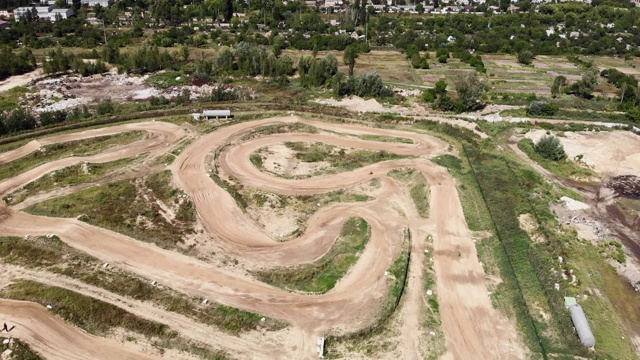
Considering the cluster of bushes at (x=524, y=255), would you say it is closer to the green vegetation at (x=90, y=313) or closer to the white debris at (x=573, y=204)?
the white debris at (x=573, y=204)

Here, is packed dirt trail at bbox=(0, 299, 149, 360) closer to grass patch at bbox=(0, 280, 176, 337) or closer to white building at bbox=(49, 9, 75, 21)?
grass patch at bbox=(0, 280, 176, 337)

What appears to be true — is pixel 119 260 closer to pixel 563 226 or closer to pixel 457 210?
pixel 457 210

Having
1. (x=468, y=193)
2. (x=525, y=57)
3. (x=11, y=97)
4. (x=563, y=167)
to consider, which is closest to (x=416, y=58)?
(x=525, y=57)

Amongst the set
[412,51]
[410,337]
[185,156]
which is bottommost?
[410,337]

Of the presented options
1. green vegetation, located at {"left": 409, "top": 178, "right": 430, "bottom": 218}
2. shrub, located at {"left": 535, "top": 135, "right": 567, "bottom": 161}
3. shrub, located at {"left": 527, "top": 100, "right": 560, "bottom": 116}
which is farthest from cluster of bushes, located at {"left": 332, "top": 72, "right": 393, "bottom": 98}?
green vegetation, located at {"left": 409, "top": 178, "right": 430, "bottom": 218}

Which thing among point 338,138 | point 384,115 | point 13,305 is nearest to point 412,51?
A: point 384,115

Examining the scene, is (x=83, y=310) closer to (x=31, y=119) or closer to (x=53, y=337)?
(x=53, y=337)
